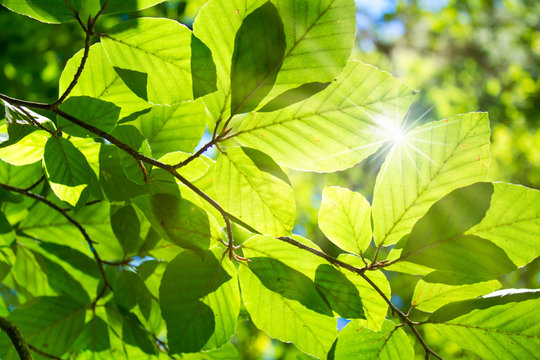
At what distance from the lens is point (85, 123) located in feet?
1.88

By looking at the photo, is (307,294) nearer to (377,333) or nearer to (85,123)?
(377,333)

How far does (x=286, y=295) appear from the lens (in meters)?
0.59

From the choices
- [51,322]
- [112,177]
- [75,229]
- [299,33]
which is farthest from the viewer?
[75,229]

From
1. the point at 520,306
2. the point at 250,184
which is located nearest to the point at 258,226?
the point at 250,184

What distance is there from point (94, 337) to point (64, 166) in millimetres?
415

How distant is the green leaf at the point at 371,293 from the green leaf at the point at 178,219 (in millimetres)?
213

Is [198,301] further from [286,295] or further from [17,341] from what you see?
[17,341]

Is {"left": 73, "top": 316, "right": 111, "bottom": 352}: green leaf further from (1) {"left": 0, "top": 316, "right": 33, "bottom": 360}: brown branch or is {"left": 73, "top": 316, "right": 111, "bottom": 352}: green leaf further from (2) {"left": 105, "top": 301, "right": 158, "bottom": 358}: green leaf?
(1) {"left": 0, "top": 316, "right": 33, "bottom": 360}: brown branch

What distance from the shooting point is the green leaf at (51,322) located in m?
0.83

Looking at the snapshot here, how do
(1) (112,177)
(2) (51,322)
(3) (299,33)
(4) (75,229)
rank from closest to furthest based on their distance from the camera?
(3) (299,33)
(1) (112,177)
(2) (51,322)
(4) (75,229)

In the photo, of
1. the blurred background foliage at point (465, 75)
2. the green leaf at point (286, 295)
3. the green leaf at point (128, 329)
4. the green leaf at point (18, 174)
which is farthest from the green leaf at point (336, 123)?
the blurred background foliage at point (465, 75)

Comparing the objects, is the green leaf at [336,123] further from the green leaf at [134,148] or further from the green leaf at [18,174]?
the green leaf at [18,174]

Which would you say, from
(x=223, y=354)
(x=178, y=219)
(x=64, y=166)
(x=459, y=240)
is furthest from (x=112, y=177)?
(x=459, y=240)

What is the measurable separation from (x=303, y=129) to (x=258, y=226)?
15cm
